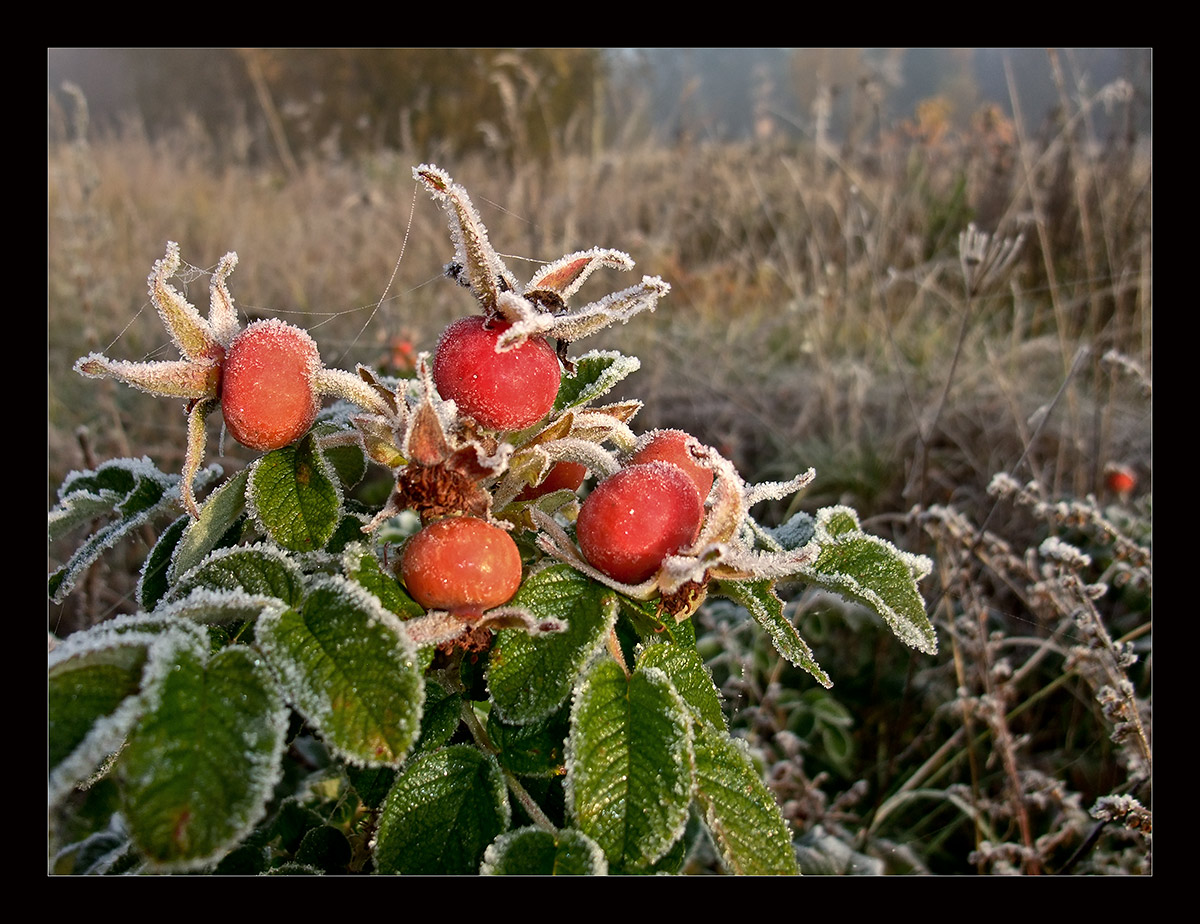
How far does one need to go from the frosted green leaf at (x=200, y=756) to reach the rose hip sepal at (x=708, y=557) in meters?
0.25

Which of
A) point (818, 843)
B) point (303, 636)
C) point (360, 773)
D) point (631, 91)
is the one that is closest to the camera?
point (303, 636)

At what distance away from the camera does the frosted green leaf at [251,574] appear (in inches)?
27.0

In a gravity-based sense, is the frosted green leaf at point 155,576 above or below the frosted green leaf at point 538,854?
above

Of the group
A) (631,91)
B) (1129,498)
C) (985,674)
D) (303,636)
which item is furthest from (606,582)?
(631,91)

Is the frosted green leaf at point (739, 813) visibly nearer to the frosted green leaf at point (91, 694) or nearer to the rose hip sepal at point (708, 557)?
the rose hip sepal at point (708, 557)

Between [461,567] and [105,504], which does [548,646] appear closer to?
[461,567]

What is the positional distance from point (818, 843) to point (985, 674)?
544mm

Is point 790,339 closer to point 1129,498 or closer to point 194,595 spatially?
point 1129,498

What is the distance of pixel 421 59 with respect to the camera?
9344 millimetres

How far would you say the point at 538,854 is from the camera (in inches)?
26.1

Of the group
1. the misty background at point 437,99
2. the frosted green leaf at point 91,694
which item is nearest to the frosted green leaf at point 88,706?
the frosted green leaf at point 91,694

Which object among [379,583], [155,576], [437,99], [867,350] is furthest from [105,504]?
[437,99]

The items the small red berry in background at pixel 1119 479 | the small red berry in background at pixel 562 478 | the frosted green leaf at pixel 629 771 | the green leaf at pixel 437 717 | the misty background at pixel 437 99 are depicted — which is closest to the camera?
the frosted green leaf at pixel 629 771

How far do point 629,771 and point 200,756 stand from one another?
30cm
